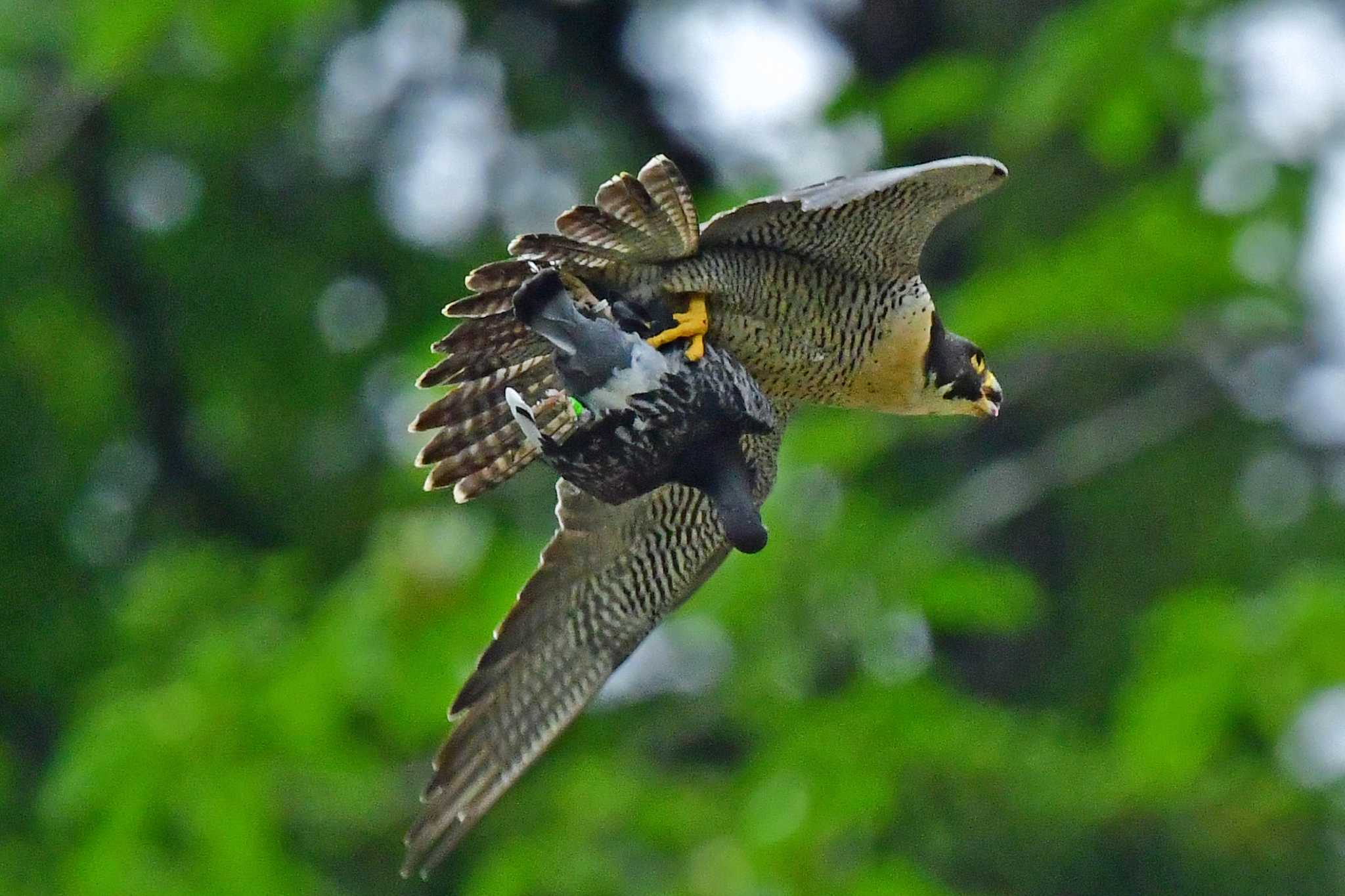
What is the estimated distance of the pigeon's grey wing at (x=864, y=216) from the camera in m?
3.24

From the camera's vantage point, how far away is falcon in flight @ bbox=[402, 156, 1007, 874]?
3.35 metres

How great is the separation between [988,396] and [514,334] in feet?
3.18

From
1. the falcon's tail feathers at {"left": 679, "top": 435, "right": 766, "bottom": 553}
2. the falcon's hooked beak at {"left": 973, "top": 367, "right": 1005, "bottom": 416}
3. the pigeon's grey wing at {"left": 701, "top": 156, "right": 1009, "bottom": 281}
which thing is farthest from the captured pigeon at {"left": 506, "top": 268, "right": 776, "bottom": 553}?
the falcon's hooked beak at {"left": 973, "top": 367, "right": 1005, "bottom": 416}

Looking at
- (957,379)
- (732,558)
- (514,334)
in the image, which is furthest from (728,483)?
(732,558)

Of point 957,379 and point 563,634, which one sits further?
point 563,634

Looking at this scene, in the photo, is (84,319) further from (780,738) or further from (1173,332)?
(1173,332)

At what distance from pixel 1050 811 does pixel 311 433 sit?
5.52 m

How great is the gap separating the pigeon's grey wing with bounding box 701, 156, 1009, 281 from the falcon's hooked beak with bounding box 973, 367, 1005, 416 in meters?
0.34

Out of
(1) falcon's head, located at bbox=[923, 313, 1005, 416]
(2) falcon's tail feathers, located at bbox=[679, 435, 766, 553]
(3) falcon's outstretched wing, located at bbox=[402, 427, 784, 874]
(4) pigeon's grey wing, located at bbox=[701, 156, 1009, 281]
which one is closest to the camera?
(2) falcon's tail feathers, located at bbox=[679, 435, 766, 553]

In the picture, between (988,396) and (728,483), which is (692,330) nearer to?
(728,483)

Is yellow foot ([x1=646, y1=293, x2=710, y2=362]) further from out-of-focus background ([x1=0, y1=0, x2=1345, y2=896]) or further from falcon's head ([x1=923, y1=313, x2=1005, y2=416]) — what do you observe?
out-of-focus background ([x1=0, y1=0, x2=1345, y2=896])

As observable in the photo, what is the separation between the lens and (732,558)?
8516 mm

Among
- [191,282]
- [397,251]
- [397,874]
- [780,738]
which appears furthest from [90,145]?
[780,738]

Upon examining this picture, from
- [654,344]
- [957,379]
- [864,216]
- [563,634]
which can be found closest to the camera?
[654,344]
